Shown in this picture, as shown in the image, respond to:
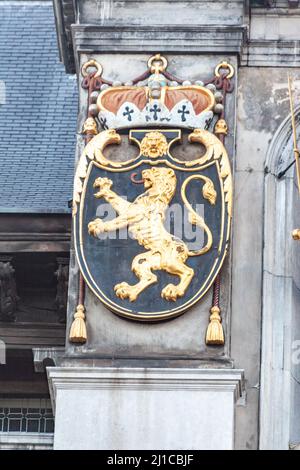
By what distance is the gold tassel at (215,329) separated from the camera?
2122 cm

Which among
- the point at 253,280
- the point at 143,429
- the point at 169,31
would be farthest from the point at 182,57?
the point at 143,429

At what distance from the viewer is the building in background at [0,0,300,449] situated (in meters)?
21.0

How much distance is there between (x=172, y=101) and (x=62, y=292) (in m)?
2.80

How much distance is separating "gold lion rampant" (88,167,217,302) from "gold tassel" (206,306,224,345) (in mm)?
358

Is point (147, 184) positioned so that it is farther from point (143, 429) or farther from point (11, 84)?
point (11, 84)

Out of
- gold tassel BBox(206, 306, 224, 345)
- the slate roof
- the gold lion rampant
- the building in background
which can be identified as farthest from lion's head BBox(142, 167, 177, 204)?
the slate roof

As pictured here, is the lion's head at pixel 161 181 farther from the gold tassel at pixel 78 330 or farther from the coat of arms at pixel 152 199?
the gold tassel at pixel 78 330

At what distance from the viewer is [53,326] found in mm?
24219

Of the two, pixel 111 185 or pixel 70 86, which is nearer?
pixel 111 185

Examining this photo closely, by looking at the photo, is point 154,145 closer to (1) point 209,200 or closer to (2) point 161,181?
(2) point 161,181

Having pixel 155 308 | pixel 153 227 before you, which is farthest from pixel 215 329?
pixel 153 227

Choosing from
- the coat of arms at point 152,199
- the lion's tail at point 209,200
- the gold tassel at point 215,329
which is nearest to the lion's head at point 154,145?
the coat of arms at point 152,199

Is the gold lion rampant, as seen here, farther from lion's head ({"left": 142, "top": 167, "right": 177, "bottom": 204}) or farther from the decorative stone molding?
the decorative stone molding

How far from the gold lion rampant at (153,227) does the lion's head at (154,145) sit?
171 millimetres
